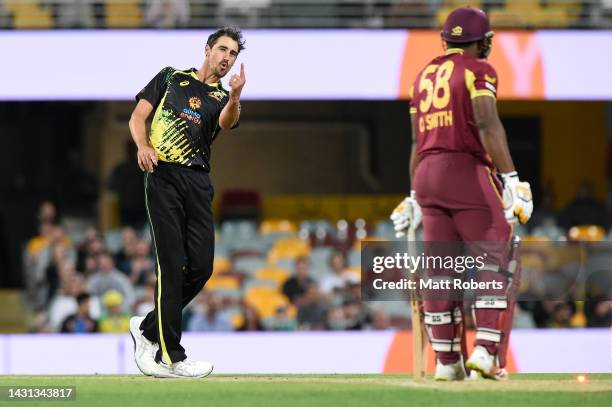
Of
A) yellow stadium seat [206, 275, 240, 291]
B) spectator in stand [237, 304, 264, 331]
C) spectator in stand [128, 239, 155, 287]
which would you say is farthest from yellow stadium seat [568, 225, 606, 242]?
spectator in stand [128, 239, 155, 287]

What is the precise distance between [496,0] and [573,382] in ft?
29.4

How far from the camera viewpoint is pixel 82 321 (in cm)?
1357

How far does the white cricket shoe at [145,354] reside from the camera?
6902 millimetres

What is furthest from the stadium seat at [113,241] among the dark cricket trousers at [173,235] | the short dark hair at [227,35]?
the short dark hair at [227,35]

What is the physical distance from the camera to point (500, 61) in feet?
48.2

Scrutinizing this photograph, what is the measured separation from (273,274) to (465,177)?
29.5ft

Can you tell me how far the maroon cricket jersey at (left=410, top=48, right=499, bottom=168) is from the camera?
6582 mm

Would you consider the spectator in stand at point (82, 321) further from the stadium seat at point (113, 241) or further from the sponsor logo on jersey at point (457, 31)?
the sponsor logo on jersey at point (457, 31)

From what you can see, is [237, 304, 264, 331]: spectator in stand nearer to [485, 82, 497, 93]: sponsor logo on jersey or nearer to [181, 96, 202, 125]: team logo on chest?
[181, 96, 202, 125]: team logo on chest

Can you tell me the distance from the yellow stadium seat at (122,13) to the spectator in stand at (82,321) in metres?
3.09

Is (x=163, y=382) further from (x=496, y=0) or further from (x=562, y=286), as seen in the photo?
(x=496, y=0)

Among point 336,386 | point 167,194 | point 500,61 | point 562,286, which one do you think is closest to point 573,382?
point 336,386

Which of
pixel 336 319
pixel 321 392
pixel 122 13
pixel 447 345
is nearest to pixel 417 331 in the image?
pixel 447 345

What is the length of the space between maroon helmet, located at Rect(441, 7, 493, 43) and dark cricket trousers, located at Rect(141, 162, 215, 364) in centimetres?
135
